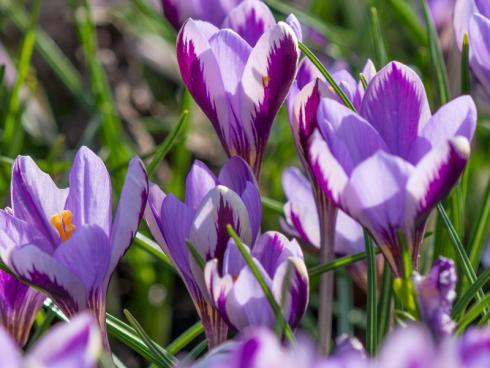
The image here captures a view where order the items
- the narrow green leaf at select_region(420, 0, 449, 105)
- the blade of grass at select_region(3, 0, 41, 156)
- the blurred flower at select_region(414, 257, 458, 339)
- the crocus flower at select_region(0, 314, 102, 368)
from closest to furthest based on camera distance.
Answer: the crocus flower at select_region(0, 314, 102, 368) → the blurred flower at select_region(414, 257, 458, 339) → the narrow green leaf at select_region(420, 0, 449, 105) → the blade of grass at select_region(3, 0, 41, 156)

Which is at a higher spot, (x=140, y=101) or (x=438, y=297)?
(x=438, y=297)

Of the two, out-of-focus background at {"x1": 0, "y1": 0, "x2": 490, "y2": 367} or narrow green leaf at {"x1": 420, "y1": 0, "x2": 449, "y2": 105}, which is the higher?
narrow green leaf at {"x1": 420, "y1": 0, "x2": 449, "y2": 105}

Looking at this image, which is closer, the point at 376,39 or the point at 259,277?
the point at 259,277

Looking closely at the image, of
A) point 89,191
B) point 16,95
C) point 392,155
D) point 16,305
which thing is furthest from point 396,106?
point 16,95

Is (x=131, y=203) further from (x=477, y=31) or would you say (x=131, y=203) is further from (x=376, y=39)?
(x=376, y=39)

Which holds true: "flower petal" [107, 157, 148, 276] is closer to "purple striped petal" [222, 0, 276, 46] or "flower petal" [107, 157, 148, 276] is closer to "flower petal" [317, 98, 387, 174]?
"flower petal" [317, 98, 387, 174]

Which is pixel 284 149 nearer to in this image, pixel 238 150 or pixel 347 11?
pixel 347 11

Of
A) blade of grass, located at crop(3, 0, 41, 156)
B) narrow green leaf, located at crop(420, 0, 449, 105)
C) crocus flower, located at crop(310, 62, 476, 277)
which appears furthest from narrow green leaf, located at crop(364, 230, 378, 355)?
blade of grass, located at crop(3, 0, 41, 156)
